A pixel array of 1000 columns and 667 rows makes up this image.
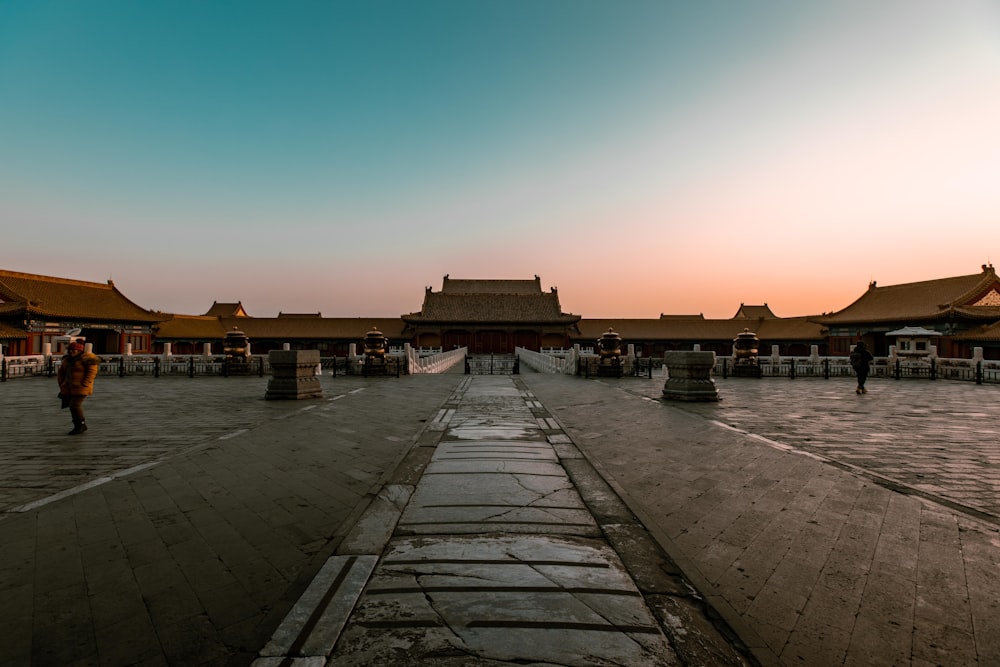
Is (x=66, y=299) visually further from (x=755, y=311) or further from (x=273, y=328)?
(x=755, y=311)

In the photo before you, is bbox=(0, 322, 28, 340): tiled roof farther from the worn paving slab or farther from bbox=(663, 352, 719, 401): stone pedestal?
bbox=(663, 352, 719, 401): stone pedestal

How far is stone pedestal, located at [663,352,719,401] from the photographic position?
10.7 meters

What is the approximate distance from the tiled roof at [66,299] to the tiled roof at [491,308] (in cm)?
2196

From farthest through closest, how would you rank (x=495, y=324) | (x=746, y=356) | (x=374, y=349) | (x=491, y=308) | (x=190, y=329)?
(x=491, y=308) → (x=495, y=324) → (x=190, y=329) → (x=746, y=356) → (x=374, y=349)

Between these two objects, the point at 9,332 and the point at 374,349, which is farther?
the point at 9,332

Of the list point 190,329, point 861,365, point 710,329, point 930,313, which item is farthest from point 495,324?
point 861,365

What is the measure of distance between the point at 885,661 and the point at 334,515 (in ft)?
11.0

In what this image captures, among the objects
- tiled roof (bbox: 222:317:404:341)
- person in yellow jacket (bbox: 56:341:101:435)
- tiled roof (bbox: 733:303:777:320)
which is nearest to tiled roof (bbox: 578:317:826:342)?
tiled roof (bbox: 733:303:777:320)

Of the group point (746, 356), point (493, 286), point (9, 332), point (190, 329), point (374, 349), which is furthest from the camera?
point (493, 286)

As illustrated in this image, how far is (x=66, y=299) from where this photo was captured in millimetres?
31922

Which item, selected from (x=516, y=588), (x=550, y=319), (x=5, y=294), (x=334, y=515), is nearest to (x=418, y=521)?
(x=334, y=515)

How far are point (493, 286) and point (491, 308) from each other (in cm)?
759

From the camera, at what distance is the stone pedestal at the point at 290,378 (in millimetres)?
10742

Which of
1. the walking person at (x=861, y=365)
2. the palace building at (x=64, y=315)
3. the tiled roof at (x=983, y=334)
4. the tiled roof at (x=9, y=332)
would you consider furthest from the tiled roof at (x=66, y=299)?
the tiled roof at (x=983, y=334)
